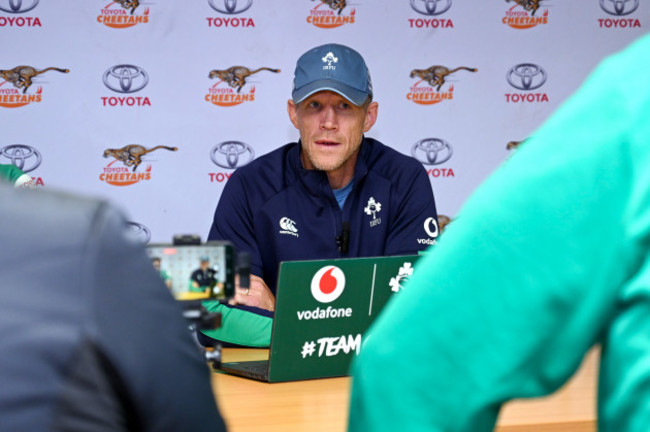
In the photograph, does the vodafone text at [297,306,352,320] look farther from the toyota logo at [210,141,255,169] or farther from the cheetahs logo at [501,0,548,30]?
the cheetahs logo at [501,0,548,30]

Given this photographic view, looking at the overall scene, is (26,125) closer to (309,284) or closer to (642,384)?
(309,284)

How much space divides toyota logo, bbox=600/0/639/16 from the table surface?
105 inches

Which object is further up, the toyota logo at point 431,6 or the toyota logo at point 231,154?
the toyota logo at point 431,6

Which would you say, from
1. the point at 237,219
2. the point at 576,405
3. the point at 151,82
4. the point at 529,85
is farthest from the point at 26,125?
the point at 576,405

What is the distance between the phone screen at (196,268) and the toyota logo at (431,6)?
273cm

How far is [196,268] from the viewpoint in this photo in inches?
47.8

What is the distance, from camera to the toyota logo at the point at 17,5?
3.40m

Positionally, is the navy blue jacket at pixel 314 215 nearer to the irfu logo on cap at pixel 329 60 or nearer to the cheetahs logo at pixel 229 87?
the irfu logo on cap at pixel 329 60

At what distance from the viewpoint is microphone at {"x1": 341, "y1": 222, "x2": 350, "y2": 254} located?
2.41m

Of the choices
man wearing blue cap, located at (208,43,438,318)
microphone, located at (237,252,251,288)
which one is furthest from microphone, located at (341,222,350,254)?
microphone, located at (237,252,251,288)

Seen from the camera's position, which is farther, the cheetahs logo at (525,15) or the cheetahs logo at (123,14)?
the cheetahs logo at (525,15)

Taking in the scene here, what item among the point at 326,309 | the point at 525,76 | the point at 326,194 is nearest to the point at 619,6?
the point at 525,76

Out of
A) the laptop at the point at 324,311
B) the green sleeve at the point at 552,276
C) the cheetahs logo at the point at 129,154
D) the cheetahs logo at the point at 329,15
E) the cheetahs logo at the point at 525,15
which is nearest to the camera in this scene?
the green sleeve at the point at 552,276

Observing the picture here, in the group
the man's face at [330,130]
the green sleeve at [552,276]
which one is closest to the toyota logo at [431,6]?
the man's face at [330,130]
